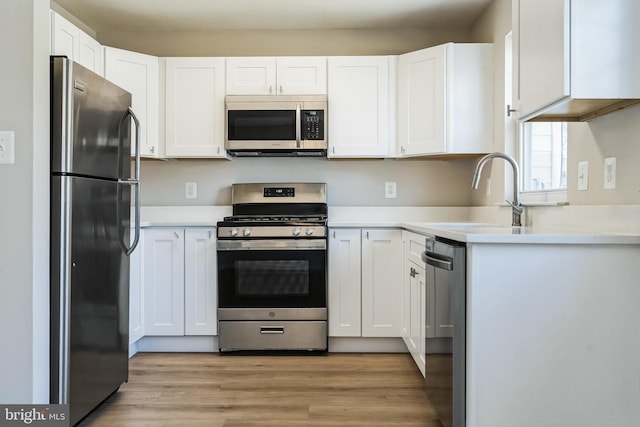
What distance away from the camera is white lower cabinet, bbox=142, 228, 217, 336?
10.2ft

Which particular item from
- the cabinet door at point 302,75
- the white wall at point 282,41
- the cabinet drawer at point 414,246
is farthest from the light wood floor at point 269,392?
the white wall at point 282,41

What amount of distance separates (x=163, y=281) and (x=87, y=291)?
1123 mm

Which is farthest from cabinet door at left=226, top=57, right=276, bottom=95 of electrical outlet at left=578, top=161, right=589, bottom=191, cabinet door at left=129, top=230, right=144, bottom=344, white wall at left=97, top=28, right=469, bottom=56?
electrical outlet at left=578, top=161, right=589, bottom=191

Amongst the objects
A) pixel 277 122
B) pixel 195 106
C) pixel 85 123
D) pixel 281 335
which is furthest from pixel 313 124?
pixel 85 123

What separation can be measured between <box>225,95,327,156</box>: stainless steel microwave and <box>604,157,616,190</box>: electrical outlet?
73.4 inches

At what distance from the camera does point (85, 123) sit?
78.0 inches

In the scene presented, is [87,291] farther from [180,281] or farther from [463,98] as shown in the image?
[463,98]

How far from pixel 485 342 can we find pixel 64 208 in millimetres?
1713

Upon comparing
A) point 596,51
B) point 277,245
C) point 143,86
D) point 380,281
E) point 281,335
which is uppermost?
point 143,86

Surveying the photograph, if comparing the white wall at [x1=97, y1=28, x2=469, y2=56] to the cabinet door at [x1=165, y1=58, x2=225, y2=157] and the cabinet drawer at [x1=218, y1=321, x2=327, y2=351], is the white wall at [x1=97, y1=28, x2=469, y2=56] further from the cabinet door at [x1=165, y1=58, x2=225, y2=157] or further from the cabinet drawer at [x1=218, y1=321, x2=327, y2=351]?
the cabinet drawer at [x1=218, y1=321, x2=327, y2=351]
